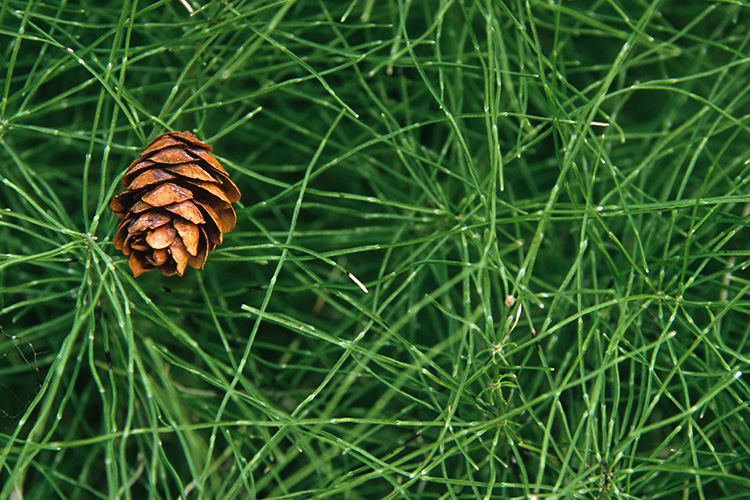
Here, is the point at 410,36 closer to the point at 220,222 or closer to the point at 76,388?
the point at 220,222

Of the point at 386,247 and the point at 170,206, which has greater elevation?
the point at 170,206

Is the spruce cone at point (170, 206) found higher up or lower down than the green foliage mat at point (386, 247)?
higher up

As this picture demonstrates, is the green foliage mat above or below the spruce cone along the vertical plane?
below

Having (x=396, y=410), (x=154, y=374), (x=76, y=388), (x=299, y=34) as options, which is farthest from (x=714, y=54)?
(x=76, y=388)
